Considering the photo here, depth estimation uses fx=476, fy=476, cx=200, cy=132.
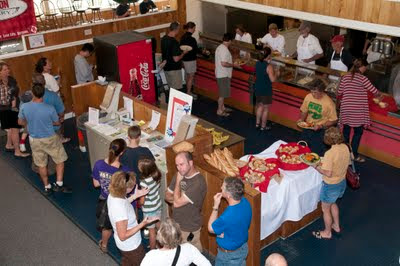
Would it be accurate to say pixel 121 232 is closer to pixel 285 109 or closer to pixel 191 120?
pixel 191 120

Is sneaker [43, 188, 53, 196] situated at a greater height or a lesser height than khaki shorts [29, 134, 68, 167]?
lesser

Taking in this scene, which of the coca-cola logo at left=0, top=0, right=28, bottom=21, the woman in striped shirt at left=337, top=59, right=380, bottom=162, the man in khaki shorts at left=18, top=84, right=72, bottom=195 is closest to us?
the man in khaki shorts at left=18, top=84, right=72, bottom=195

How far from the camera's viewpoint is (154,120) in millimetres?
6973

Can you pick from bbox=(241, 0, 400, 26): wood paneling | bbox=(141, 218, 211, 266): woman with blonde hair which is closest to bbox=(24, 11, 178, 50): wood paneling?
bbox=(241, 0, 400, 26): wood paneling

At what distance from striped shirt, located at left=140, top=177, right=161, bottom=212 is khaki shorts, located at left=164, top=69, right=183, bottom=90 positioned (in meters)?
5.01

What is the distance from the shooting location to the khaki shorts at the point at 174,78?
9.80m

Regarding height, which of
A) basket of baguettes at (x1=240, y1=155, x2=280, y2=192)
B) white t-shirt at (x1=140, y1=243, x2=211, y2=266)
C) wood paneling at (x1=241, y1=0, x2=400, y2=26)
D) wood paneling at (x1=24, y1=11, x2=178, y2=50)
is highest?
wood paneling at (x1=241, y1=0, x2=400, y2=26)

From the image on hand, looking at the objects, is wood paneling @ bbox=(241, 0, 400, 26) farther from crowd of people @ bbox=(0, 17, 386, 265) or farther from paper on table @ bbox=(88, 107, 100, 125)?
paper on table @ bbox=(88, 107, 100, 125)

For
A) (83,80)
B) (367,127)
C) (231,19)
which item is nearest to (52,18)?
(83,80)

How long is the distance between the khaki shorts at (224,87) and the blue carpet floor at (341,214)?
3.54ft

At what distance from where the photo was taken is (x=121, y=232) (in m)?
4.36

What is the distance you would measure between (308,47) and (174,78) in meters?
2.76

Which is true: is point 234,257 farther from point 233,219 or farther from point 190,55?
point 190,55

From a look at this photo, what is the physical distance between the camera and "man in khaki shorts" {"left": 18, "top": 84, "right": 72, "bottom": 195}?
6383mm
